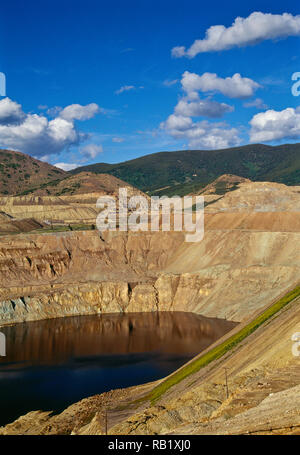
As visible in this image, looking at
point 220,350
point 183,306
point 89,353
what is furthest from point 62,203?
point 220,350

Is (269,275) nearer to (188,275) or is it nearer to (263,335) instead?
(188,275)

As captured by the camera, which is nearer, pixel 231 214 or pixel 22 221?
pixel 231 214

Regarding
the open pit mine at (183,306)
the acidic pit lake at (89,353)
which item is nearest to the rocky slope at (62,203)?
the open pit mine at (183,306)

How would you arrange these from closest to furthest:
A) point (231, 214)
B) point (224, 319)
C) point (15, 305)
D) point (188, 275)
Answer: point (224, 319) → point (15, 305) → point (188, 275) → point (231, 214)

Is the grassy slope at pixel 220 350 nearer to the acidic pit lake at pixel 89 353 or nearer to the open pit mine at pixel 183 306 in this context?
the open pit mine at pixel 183 306

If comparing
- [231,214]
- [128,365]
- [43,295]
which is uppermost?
[231,214]
